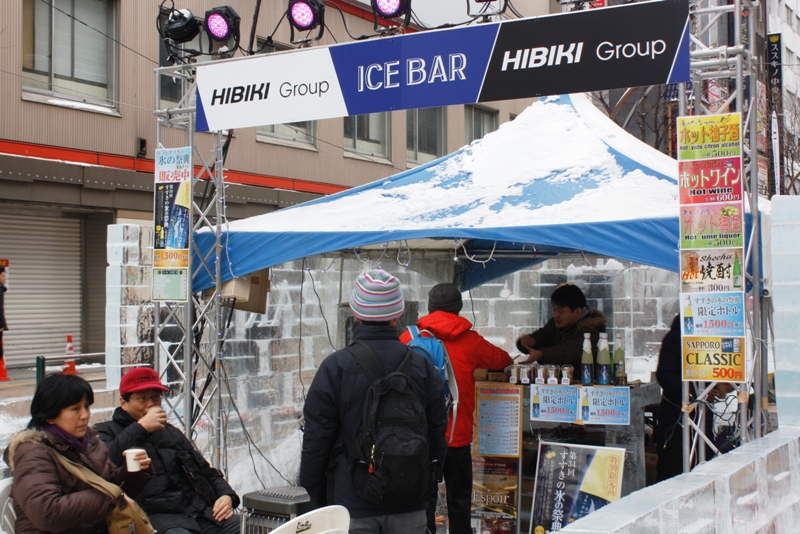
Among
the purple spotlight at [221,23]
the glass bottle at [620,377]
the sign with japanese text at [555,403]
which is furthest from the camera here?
the purple spotlight at [221,23]

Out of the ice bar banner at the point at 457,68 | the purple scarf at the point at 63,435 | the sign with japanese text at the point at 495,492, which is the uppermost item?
the ice bar banner at the point at 457,68

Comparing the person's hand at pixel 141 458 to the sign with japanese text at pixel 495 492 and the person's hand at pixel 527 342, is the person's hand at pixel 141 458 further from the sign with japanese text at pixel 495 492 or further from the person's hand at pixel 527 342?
the person's hand at pixel 527 342

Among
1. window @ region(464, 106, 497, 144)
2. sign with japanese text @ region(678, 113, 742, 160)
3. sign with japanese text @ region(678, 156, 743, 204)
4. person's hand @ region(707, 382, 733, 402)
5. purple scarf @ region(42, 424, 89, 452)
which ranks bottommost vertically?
person's hand @ region(707, 382, 733, 402)

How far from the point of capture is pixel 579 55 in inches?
213

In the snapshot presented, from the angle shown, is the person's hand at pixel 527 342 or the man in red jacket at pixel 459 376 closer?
the man in red jacket at pixel 459 376

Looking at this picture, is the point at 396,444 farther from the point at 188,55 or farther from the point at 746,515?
the point at 188,55

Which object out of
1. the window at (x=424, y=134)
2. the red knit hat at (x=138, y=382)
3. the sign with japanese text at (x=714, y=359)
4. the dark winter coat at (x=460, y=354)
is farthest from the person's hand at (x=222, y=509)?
the window at (x=424, y=134)

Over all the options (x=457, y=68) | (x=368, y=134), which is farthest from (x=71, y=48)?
(x=457, y=68)

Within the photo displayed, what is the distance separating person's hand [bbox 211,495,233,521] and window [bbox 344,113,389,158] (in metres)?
13.3

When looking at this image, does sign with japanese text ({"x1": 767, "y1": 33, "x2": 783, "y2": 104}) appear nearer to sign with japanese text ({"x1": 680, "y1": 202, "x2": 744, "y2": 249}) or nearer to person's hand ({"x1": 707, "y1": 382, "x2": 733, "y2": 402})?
person's hand ({"x1": 707, "y1": 382, "x2": 733, "y2": 402})

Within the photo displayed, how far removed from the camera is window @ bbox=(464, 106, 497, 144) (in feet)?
69.6

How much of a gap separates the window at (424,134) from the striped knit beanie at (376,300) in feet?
51.4

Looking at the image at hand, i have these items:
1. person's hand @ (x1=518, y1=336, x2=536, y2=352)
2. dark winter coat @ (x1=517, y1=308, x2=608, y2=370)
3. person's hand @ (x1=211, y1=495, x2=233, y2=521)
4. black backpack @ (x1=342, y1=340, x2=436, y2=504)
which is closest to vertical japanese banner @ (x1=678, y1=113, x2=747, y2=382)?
dark winter coat @ (x1=517, y1=308, x2=608, y2=370)

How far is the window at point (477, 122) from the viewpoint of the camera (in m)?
21.2
